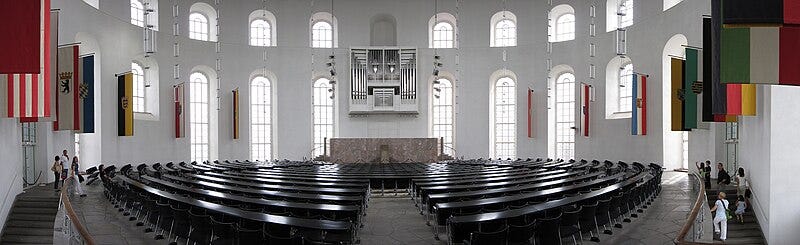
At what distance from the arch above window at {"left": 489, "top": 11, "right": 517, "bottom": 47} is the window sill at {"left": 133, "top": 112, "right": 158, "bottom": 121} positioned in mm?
18322

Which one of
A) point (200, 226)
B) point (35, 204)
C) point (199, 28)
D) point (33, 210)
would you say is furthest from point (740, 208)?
point (199, 28)

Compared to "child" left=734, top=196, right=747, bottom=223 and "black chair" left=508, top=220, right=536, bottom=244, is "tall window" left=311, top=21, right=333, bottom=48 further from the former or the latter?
"black chair" left=508, top=220, right=536, bottom=244

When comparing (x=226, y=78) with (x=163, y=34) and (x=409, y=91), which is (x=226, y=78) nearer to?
(x=163, y=34)

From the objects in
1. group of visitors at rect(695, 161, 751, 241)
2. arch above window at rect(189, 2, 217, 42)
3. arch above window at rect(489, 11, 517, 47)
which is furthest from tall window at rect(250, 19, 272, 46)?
group of visitors at rect(695, 161, 751, 241)

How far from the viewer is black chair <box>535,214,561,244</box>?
816cm

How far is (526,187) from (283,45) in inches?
857

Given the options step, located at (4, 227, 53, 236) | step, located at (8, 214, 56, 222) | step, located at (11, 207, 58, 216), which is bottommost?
step, located at (4, 227, 53, 236)

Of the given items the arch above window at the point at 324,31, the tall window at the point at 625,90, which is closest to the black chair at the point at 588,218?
the tall window at the point at 625,90

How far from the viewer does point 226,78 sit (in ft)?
97.7

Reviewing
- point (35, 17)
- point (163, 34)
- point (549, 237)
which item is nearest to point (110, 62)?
point (163, 34)

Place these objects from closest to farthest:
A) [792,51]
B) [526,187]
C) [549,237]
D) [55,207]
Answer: [792,51], [549,237], [526,187], [55,207]

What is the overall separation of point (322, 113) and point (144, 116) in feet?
31.4

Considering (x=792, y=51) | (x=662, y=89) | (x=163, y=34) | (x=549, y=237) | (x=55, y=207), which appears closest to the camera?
(x=792, y=51)

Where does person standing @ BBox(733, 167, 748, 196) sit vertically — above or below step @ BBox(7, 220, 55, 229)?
above
